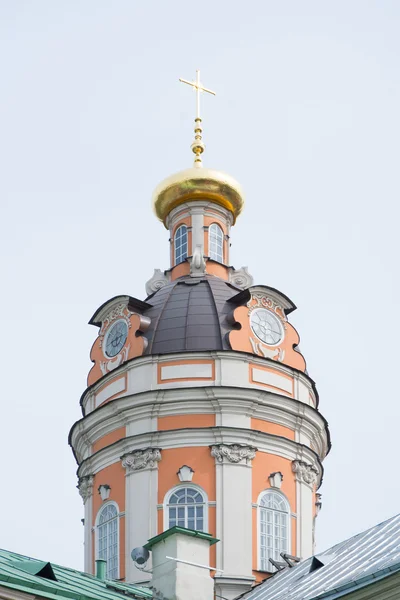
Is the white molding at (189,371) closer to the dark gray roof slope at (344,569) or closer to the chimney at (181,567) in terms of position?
the dark gray roof slope at (344,569)

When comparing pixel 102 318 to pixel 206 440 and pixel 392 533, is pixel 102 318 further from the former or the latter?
pixel 392 533

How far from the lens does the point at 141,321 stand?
37.4m

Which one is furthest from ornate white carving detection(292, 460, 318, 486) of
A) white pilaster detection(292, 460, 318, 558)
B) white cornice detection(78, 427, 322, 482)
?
white cornice detection(78, 427, 322, 482)

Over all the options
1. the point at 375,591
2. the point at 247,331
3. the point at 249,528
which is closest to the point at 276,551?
the point at 249,528

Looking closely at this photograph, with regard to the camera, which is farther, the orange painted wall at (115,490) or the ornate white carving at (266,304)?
the ornate white carving at (266,304)

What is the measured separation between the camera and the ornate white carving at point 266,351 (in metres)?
37.2

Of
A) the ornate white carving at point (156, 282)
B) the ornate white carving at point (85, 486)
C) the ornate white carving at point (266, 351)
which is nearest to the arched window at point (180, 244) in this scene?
the ornate white carving at point (156, 282)

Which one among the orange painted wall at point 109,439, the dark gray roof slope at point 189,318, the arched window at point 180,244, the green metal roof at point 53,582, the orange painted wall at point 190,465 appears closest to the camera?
the green metal roof at point 53,582

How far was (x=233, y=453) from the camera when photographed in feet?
117

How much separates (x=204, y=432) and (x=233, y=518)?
218 cm

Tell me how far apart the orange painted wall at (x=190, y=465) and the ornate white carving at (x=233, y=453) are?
16cm

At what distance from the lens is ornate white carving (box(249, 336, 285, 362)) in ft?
122

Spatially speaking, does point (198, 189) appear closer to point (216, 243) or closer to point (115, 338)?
point (216, 243)

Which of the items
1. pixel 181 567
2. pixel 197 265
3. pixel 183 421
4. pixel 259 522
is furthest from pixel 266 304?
pixel 181 567
